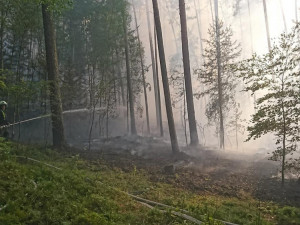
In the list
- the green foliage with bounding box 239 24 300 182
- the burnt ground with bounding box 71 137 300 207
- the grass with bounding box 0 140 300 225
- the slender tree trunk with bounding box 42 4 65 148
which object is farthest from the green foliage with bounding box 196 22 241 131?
the grass with bounding box 0 140 300 225

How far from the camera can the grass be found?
5160 mm

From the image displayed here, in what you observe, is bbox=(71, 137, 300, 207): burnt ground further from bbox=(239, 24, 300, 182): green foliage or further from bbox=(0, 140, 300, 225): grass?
bbox=(239, 24, 300, 182): green foliage

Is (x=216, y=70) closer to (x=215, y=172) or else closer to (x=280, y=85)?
(x=215, y=172)

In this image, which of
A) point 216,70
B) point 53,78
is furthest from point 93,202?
point 216,70

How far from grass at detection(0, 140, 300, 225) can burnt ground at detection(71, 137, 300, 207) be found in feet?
2.86

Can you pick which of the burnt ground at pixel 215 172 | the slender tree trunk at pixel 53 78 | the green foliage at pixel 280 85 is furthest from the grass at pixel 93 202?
the green foliage at pixel 280 85

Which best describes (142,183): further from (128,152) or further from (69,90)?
(69,90)

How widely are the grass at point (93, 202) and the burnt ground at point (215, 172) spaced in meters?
0.87

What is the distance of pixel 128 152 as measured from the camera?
55.5ft

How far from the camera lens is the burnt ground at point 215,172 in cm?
1011

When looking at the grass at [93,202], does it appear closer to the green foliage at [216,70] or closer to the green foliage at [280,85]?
the green foliage at [280,85]

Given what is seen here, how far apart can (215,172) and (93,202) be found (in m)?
7.97

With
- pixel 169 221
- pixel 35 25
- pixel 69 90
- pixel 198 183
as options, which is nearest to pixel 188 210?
pixel 169 221

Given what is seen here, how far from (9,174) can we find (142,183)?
4.93m
